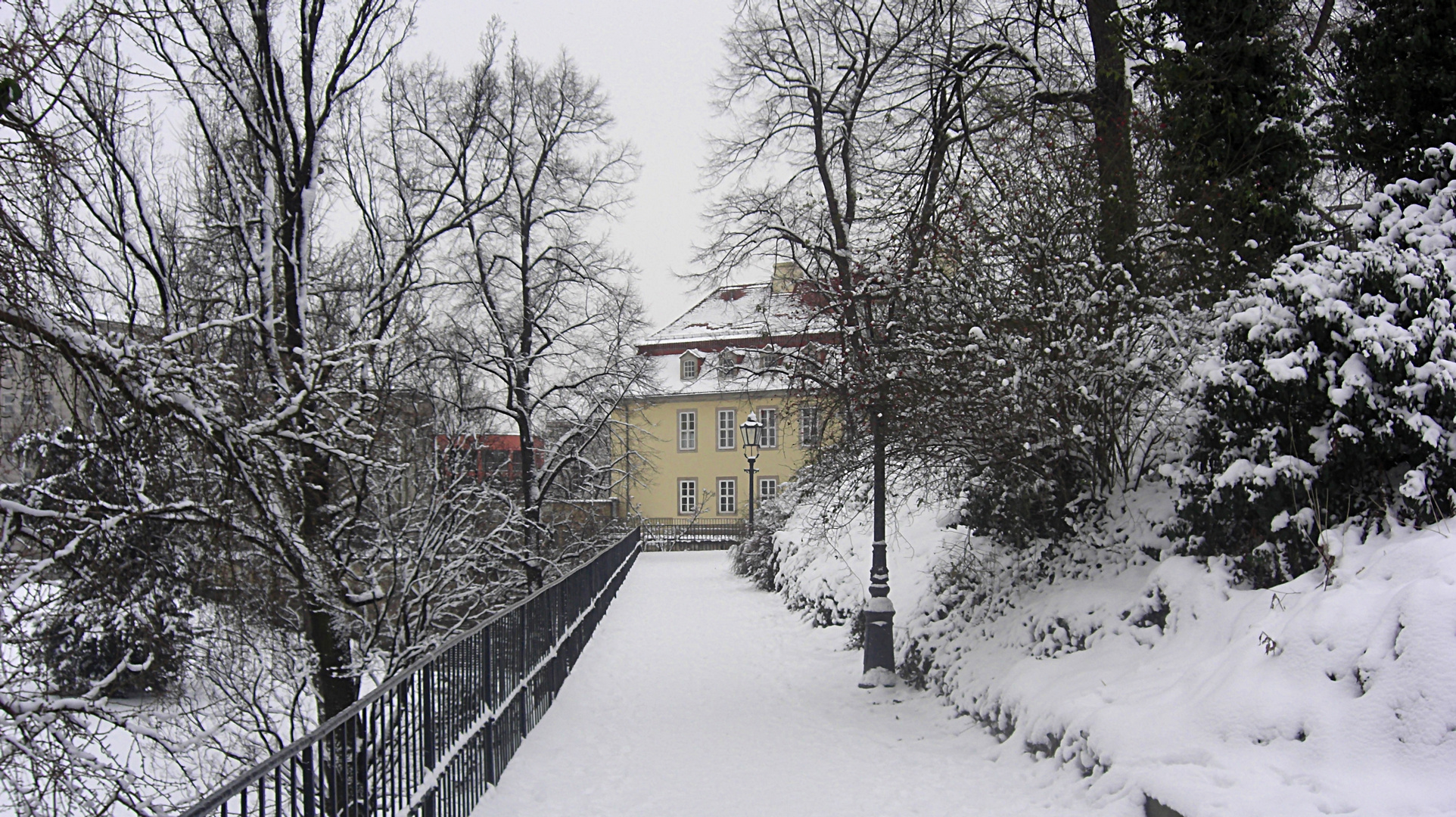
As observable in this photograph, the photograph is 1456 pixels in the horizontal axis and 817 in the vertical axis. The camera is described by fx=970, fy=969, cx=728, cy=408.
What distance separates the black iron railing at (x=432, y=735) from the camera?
3775 mm

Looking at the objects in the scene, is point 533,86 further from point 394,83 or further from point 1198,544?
point 1198,544

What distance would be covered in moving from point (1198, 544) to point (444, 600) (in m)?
9.52

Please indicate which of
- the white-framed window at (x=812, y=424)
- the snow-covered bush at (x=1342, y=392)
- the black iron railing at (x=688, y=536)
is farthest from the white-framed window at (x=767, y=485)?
the snow-covered bush at (x=1342, y=392)

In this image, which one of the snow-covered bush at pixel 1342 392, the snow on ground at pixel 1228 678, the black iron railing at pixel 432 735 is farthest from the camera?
the snow-covered bush at pixel 1342 392

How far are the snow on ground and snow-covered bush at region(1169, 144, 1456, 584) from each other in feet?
1.13

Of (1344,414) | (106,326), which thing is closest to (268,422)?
(106,326)

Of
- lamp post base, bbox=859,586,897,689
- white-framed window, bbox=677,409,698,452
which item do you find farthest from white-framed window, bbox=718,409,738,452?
lamp post base, bbox=859,586,897,689

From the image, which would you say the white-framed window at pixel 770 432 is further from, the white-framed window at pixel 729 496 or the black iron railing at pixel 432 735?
the black iron railing at pixel 432 735

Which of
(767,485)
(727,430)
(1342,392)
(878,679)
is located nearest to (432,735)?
(1342,392)

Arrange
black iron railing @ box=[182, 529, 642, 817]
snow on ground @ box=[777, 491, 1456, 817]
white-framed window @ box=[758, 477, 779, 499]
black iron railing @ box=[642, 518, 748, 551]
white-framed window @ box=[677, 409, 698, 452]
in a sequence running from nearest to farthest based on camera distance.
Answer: black iron railing @ box=[182, 529, 642, 817] → snow on ground @ box=[777, 491, 1456, 817] → black iron railing @ box=[642, 518, 748, 551] → white-framed window @ box=[758, 477, 779, 499] → white-framed window @ box=[677, 409, 698, 452]

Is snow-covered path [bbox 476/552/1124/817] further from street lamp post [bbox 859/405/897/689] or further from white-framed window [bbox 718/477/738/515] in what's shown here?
white-framed window [bbox 718/477/738/515]

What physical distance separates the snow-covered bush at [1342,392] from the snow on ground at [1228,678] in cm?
34

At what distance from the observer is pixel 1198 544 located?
7.41 metres

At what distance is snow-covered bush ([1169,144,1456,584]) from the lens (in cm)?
573
